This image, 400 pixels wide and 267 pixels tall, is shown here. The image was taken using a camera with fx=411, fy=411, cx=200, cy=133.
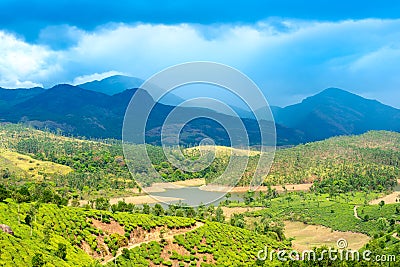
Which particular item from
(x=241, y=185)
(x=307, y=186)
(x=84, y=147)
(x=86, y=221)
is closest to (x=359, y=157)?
(x=307, y=186)

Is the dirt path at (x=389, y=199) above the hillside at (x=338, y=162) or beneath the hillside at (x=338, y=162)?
beneath

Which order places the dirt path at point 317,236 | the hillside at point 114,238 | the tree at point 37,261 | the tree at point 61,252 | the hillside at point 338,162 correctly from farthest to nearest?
the hillside at point 338,162
the dirt path at point 317,236
the hillside at point 114,238
the tree at point 61,252
the tree at point 37,261

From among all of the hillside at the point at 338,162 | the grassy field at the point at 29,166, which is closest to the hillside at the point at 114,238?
the grassy field at the point at 29,166

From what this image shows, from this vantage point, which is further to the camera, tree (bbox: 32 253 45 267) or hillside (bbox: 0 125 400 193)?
hillside (bbox: 0 125 400 193)

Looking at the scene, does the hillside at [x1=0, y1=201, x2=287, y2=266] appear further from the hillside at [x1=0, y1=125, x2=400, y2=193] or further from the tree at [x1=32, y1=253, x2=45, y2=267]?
the hillside at [x1=0, y1=125, x2=400, y2=193]

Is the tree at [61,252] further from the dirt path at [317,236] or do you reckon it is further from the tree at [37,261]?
the dirt path at [317,236]

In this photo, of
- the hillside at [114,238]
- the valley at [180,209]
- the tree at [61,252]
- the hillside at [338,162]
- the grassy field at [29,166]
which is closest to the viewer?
the tree at [61,252]

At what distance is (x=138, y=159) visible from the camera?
1222cm

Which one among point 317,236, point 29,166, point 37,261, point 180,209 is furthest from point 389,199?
point 29,166

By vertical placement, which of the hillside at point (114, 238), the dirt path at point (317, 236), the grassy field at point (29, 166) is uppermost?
the grassy field at point (29, 166)

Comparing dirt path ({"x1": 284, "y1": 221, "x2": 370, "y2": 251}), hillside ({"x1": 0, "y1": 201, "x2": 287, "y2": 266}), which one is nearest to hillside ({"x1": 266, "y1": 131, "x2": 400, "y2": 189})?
dirt path ({"x1": 284, "y1": 221, "x2": 370, "y2": 251})

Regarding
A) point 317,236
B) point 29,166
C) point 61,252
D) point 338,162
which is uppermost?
point 338,162

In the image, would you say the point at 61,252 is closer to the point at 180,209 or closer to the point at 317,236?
the point at 180,209

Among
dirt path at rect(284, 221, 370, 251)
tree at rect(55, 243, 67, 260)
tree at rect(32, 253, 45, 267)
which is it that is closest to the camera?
tree at rect(32, 253, 45, 267)
